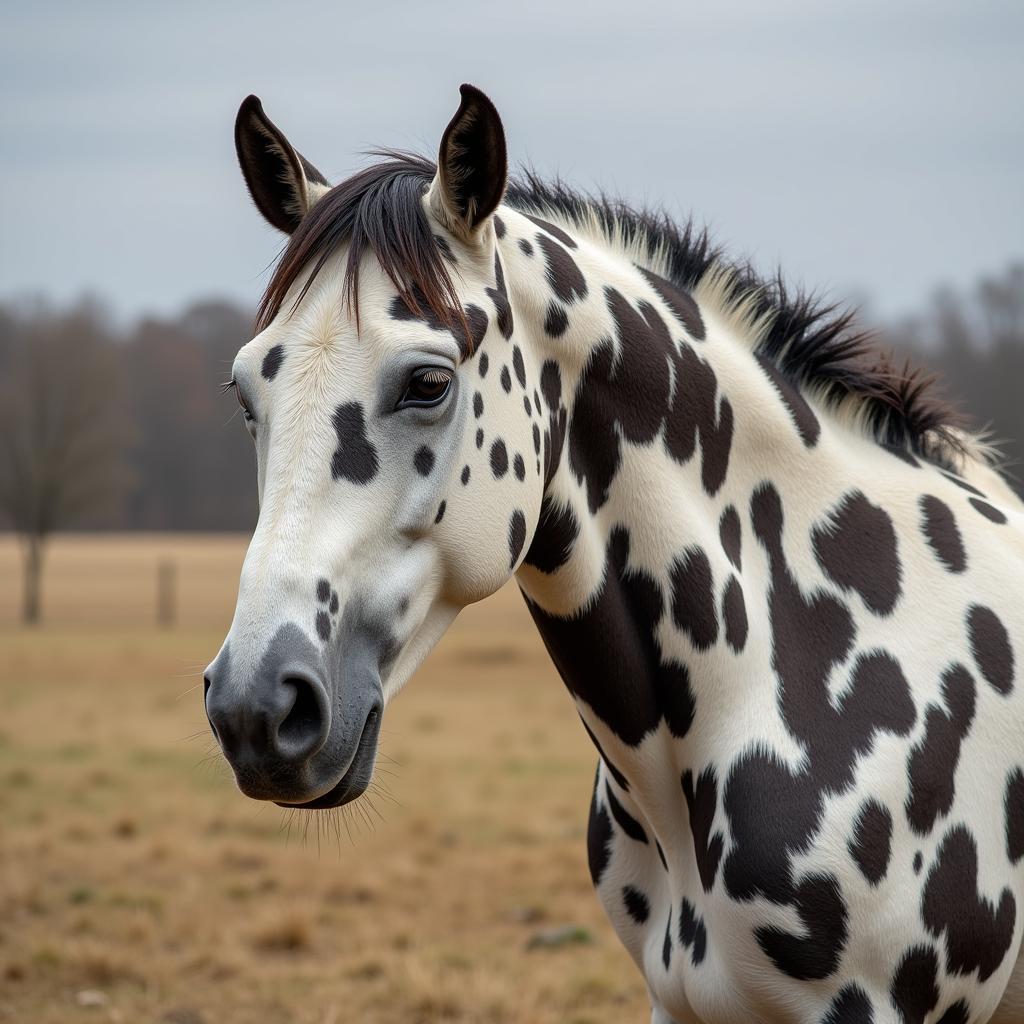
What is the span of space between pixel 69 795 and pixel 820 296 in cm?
848

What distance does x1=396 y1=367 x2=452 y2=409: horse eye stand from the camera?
2016 mm

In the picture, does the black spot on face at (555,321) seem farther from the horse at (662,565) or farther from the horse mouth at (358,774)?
the horse mouth at (358,774)

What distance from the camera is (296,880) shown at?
7.06 m

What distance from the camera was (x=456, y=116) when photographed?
6.71ft

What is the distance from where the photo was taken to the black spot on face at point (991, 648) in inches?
96.1

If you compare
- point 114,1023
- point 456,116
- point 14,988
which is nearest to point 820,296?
point 456,116

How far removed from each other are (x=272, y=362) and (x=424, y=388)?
0.28 meters

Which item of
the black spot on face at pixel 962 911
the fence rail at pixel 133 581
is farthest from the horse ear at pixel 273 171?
the fence rail at pixel 133 581

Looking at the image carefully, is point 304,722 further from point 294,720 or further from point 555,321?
point 555,321

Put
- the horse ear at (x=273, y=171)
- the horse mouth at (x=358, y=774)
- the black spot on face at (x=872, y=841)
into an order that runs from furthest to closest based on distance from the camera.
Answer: the horse ear at (x=273, y=171) < the black spot on face at (x=872, y=841) < the horse mouth at (x=358, y=774)

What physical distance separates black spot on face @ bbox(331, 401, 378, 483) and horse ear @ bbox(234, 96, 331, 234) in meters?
0.56

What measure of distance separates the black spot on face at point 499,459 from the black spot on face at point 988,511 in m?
1.24

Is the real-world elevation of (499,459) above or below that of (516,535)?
above

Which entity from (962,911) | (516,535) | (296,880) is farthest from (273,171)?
(296,880)
